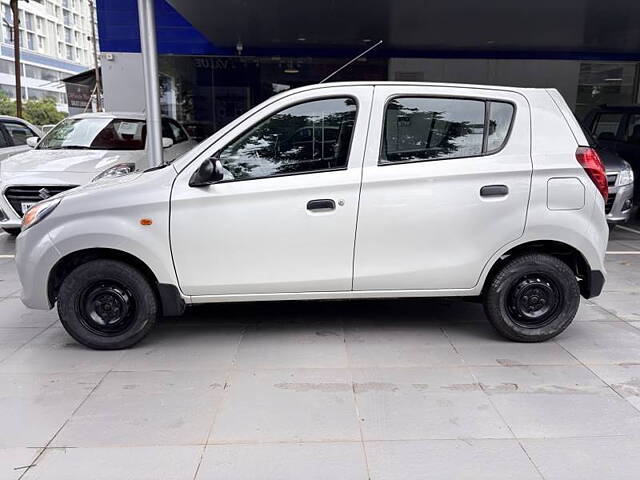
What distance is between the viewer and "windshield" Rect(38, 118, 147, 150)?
803 cm

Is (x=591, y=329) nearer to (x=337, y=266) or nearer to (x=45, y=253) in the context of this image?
(x=337, y=266)

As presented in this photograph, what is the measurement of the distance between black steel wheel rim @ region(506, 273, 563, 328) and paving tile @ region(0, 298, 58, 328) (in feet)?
12.9

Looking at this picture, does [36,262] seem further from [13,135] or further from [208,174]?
[13,135]

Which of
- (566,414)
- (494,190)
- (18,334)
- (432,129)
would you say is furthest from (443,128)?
(18,334)

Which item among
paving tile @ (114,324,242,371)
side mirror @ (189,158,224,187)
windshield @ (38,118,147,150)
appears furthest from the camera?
windshield @ (38,118,147,150)

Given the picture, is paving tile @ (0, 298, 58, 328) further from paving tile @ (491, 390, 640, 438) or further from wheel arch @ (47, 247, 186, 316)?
paving tile @ (491, 390, 640, 438)

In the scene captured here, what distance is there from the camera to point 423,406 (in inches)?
128

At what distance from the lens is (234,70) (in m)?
14.5

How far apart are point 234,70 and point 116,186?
11.5m

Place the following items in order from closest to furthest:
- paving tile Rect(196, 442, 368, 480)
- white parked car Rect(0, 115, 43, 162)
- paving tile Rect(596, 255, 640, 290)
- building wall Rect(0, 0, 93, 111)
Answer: paving tile Rect(196, 442, 368, 480), paving tile Rect(596, 255, 640, 290), white parked car Rect(0, 115, 43, 162), building wall Rect(0, 0, 93, 111)

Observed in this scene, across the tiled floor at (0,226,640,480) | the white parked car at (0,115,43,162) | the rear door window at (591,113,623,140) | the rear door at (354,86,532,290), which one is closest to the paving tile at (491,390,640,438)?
the tiled floor at (0,226,640,480)

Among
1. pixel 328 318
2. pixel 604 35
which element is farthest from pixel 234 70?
pixel 328 318

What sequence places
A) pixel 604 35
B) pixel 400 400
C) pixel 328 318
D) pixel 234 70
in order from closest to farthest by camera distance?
pixel 400 400
pixel 328 318
pixel 604 35
pixel 234 70

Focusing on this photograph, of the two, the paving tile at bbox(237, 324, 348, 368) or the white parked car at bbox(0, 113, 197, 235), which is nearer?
the paving tile at bbox(237, 324, 348, 368)
